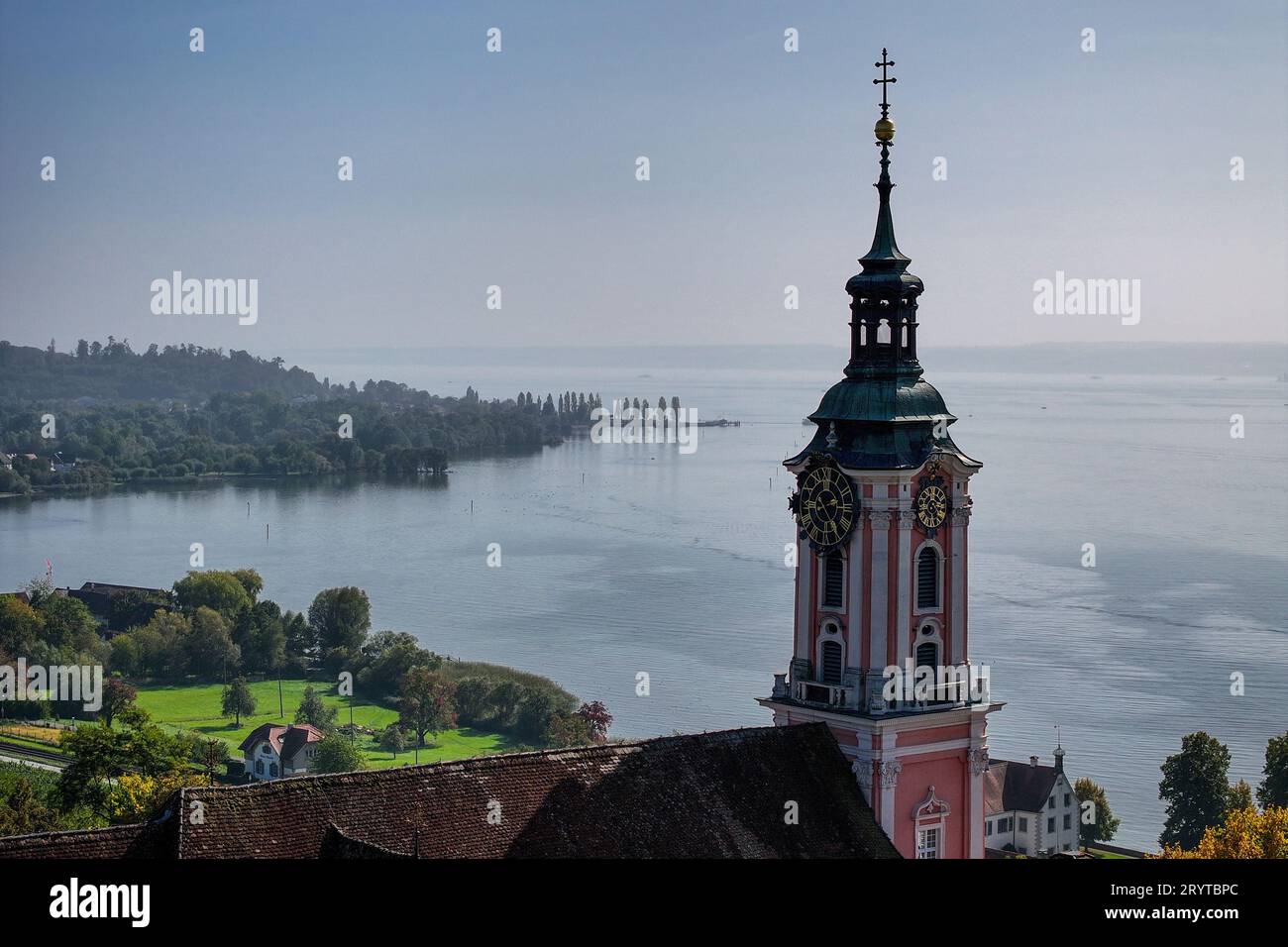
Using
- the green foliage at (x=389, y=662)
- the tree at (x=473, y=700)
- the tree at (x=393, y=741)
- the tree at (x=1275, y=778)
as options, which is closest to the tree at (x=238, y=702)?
the green foliage at (x=389, y=662)

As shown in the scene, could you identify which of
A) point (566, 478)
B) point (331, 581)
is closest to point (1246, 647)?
point (331, 581)

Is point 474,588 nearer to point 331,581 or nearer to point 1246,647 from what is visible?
point 331,581

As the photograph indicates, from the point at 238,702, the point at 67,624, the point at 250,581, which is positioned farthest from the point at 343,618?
the point at 67,624

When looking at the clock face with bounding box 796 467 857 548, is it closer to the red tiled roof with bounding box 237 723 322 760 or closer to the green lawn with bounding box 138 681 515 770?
the green lawn with bounding box 138 681 515 770

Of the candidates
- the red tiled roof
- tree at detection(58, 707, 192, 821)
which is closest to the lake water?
the red tiled roof

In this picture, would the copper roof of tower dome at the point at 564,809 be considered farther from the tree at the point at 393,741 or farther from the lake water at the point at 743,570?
the tree at the point at 393,741

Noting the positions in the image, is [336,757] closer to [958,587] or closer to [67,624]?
[67,624]
